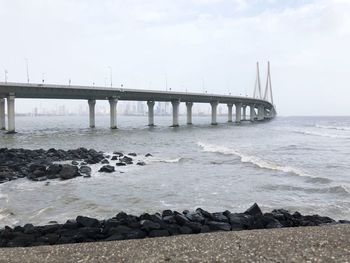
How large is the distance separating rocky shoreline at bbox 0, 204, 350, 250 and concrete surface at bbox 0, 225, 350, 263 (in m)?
1.85

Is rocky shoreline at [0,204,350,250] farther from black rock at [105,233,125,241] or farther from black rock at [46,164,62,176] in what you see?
black rock at [46,164,62,176]

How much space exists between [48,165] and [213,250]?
1873 cm

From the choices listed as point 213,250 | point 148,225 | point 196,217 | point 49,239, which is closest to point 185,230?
point 148,225

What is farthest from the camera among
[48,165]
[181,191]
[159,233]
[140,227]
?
[48,165]

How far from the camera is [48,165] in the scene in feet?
76.3

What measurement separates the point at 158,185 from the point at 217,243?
11116mm

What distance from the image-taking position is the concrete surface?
246 inches

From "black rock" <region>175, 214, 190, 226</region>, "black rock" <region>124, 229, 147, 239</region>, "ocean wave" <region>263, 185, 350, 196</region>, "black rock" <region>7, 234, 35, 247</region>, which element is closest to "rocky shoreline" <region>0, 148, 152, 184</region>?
"ocean wave" <region>263, 185, 350, 196</region>

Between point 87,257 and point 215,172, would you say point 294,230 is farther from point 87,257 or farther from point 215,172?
point 215,172

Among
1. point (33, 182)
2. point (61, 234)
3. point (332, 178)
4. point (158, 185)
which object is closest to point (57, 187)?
point (33, 182)

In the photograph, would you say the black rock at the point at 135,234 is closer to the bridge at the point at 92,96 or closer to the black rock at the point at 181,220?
the black rock at the point at 181,220

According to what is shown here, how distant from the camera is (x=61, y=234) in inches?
370

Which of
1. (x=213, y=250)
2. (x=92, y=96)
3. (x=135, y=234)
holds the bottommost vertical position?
(x=135, y=234)

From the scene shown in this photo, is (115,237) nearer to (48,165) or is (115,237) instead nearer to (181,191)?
(181,191)
